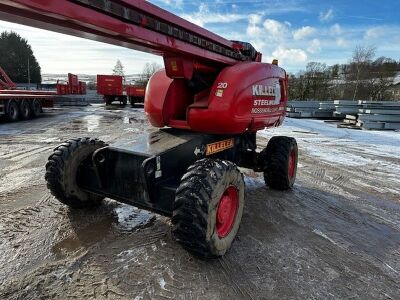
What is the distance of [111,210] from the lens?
A: 4.07 metres

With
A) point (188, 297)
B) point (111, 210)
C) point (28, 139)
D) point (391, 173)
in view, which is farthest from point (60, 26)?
point (28, 139)

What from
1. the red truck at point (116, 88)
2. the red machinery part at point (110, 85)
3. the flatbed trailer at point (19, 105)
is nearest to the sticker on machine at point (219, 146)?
the flatbed trailer at point (19, 105)

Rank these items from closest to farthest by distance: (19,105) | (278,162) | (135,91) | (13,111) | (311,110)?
1. (278,162)
2. (13,111)
3. (19,105)
4. (311,110)
5. (135,91)

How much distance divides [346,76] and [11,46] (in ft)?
134

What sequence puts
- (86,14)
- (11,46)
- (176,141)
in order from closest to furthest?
(86,14), (176,141), (11,46)

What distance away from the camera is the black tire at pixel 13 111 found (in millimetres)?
12928

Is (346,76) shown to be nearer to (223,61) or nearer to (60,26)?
(223,61)

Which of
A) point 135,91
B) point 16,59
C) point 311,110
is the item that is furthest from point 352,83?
point 16,59

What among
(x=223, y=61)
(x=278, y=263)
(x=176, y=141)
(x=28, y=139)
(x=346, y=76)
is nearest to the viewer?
(x=278, y=263)

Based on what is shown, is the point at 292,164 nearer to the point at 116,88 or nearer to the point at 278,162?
the point at 278,162

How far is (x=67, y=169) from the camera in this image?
3582mm

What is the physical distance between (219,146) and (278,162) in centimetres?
122

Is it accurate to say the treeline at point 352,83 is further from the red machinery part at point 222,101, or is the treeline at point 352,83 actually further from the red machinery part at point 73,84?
the red machinery part at point 222,101

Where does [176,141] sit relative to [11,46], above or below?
below
